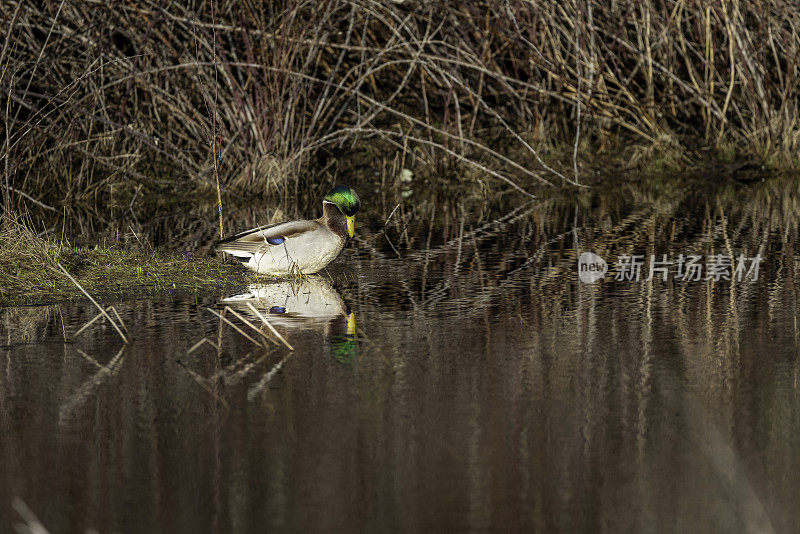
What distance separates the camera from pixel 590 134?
1711 centimetres

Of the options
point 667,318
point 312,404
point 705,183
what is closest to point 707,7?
point 705,183

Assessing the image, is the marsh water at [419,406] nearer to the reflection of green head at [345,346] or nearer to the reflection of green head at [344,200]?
the reflection of green head at [345,346]

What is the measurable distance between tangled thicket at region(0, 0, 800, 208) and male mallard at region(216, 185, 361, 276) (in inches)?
191

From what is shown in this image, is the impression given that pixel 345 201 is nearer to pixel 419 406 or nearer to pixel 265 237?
pixel 265 237

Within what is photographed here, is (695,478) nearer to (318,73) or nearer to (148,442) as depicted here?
(148,442)

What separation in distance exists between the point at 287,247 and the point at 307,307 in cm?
86

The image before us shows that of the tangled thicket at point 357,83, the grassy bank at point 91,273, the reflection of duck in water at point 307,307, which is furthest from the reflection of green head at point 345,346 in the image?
the tangled thicket at point 357,83

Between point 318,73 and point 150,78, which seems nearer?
point 150,78

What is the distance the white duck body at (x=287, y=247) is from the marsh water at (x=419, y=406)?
165 millimetres

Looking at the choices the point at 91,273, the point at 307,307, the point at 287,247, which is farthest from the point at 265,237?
the point at 91,273

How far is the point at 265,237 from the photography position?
884 cm

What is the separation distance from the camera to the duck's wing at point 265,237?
28.9 ft

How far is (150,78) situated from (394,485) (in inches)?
444

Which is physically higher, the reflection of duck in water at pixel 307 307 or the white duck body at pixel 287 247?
the white duck body at pixel 287 247
